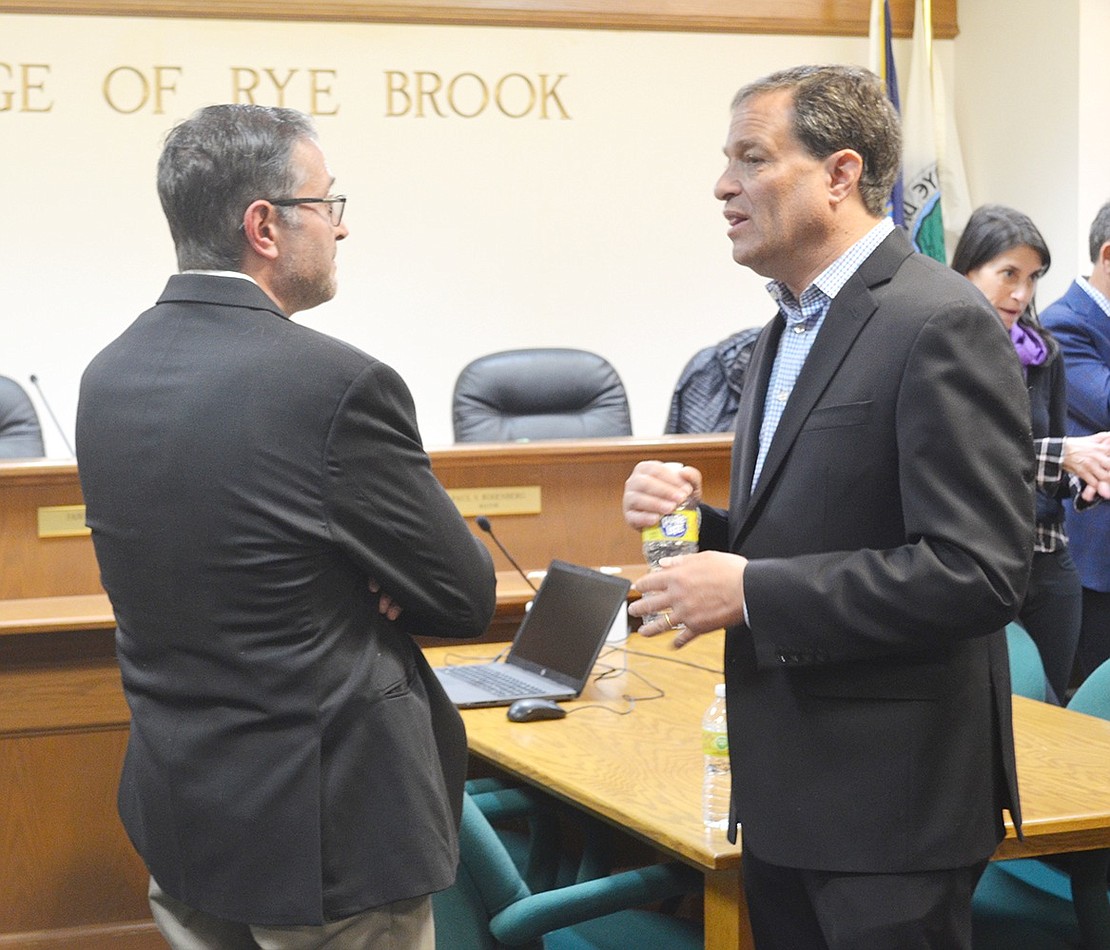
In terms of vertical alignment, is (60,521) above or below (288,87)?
below

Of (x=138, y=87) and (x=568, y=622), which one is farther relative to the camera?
(x=138, y=87)

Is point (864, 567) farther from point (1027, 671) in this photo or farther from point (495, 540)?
point (495, 540)

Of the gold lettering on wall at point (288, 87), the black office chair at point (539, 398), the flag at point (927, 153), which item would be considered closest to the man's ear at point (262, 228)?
the black office chair at point (539, 398)

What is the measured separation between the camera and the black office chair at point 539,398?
16.0 feet

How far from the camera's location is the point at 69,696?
291cm

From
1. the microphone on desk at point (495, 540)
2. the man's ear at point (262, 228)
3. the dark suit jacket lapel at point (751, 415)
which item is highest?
the man's ear at point (262, 228)

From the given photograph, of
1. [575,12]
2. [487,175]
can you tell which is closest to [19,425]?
[487,175]

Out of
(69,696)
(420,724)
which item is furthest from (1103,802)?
(69,696)

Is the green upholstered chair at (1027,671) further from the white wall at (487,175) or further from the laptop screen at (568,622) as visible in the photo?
A: the white wall at (487,175)

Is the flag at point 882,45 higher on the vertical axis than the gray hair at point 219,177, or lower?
higher

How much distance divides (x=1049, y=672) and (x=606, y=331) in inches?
132

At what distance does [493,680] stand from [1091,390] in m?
1.57

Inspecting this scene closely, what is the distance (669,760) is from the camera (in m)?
2.22

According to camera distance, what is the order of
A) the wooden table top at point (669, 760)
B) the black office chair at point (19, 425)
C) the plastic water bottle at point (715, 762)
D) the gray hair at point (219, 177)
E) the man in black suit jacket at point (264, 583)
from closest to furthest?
the man in black suit jacket at point (264, 583) < the gray hair at point (219, 177) < the wooden table top at point (669, 760) < the plastic water bottle at point (715, 762) < the black office chair at point (19, 425)
